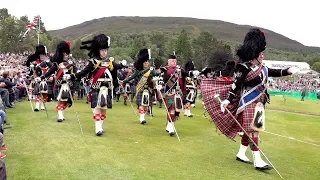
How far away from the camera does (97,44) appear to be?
10250mm

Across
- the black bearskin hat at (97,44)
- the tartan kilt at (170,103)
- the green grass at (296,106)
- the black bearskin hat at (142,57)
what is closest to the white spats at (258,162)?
the tartan kilt at (170,103)

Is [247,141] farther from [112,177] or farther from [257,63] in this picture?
[112,177]

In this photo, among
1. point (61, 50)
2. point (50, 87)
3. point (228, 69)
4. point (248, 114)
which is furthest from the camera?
point (50, 87)

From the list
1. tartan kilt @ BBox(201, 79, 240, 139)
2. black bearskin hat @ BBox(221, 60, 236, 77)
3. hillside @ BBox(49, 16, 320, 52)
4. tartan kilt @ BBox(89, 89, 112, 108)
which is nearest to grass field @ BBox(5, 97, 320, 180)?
tartan kilt @ BBox(201, 79, 240, 139)

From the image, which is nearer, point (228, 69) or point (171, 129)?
point (171, 129)

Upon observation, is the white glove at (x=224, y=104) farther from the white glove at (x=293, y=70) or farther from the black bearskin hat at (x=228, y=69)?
the black bearskin hat at (x=228, y=69)

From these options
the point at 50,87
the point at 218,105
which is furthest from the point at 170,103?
the point at 50,87

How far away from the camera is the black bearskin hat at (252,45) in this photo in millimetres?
7660

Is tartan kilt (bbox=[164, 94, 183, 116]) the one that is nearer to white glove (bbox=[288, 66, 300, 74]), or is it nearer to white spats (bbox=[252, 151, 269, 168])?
white spats (bbox=[252, 151, 269, 168])

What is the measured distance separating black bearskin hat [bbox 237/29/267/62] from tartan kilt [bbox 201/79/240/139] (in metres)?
0.80

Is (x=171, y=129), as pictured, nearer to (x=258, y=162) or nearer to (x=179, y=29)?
(x=258, y=162)

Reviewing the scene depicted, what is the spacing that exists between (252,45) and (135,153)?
10.7 ft

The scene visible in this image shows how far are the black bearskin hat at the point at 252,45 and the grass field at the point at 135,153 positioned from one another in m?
2.22

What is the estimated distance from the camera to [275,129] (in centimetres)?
1342
